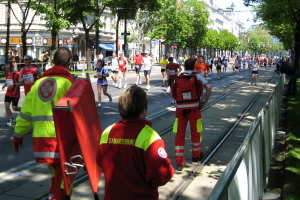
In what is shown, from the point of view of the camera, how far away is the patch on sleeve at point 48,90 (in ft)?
14.9

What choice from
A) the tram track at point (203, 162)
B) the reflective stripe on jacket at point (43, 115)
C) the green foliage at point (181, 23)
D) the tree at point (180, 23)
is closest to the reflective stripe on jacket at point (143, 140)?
the reflective stripe on jacket at point (43, 115)

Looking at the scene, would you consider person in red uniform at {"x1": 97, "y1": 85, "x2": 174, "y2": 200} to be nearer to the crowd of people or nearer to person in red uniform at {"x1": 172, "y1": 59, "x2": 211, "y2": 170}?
the crowd of people

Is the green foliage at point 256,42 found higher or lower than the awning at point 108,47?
higher

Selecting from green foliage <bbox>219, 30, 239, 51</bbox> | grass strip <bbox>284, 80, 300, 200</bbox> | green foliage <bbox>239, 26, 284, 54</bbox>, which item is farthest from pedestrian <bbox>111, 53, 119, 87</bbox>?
green foliage <bbox>239, 26, 284, 54</bbox>

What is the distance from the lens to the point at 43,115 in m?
4.54

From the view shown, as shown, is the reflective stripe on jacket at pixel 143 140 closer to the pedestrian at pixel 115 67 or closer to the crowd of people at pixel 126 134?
the crowd of people at pixel 126 134

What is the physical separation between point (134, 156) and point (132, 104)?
1.17 feet

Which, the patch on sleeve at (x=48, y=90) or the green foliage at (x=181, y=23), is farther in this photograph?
the green foliage at (x=181, y=23)

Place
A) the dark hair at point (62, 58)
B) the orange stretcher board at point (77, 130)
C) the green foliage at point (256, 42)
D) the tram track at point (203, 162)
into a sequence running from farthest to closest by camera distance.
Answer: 1. the green foliage at point (256, 42)
2. the tram track at point (203, 162)
3. the dark hair at point (62, 58)
4. the orange stretcher board at point (77, 130)

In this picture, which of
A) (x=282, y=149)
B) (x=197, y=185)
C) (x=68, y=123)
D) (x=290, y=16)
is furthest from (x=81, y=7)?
(x=68, y=123)

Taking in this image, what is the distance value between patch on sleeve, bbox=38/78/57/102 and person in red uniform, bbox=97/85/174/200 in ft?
4.56

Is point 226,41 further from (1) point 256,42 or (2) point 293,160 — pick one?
(2) point 293,160

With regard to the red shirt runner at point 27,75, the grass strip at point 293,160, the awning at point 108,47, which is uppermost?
the awning at point 108,47

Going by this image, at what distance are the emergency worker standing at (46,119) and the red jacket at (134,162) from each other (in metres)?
1.32
